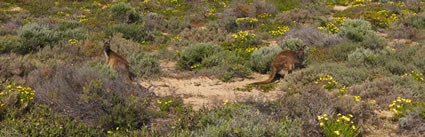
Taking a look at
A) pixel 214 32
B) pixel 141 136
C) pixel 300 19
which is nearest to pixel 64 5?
pixel 214 32

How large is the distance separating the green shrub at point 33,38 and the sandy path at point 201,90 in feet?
13.8

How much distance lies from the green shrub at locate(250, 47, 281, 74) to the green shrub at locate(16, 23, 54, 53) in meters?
6.29

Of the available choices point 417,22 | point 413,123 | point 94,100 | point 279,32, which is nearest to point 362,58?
point 413,123

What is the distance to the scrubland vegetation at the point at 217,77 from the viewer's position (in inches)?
175

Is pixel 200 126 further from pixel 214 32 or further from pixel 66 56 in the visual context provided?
pixel 214 32

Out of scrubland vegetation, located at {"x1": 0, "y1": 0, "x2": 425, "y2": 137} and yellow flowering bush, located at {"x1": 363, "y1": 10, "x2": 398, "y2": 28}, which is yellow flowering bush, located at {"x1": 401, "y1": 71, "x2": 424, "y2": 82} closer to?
scrubland vegetation, located at {"x1": 0, "y1": 0, "x2": 425, "y2": 137}

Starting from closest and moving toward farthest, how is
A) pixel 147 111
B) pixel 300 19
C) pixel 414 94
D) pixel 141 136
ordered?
pixel 141 136 < pixel 147 111 < pixel 414 94 < pixel 300 19

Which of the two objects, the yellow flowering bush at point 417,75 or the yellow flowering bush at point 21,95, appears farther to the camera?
the yellow flowering bush at point 417,75

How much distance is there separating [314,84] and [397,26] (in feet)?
30.0

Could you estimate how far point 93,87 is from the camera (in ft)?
17.0

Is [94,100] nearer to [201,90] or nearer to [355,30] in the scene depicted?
→ [201,90]

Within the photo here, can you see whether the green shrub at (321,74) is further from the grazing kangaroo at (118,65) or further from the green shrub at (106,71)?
the green shrub at (106,71)

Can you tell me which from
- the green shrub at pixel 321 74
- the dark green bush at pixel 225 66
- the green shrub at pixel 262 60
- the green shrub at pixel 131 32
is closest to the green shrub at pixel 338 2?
the green shrub at pixel 131 32

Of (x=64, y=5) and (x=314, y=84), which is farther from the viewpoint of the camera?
(x=64, y=5)
